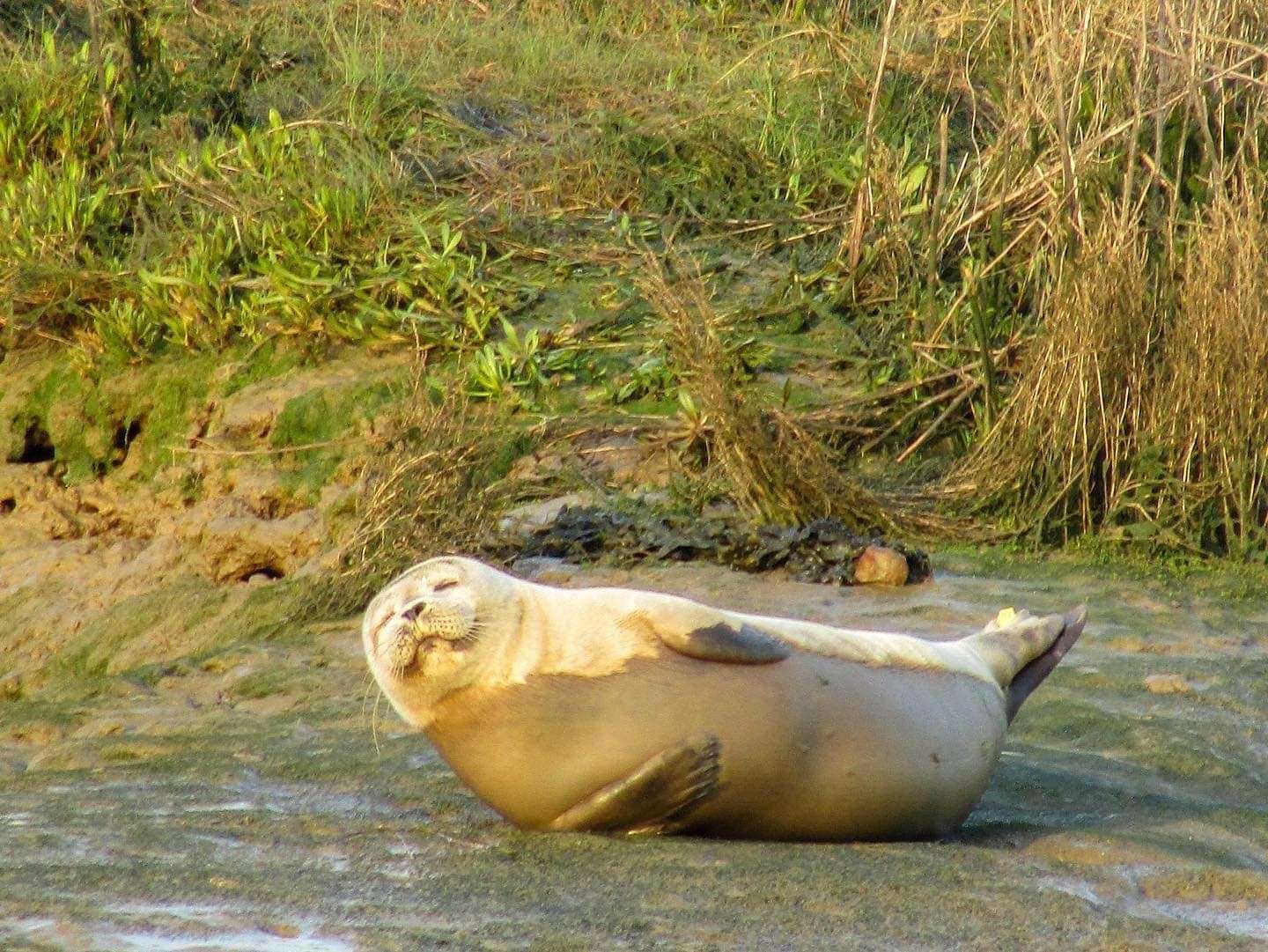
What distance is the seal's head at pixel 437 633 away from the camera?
361 centimetres

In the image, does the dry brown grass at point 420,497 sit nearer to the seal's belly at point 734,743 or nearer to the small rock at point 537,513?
the small rock at point 537,513

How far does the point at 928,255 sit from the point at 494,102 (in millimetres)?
3356

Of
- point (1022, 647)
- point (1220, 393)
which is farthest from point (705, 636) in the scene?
point (1220, 393)

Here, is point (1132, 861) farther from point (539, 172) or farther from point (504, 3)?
point (504, 3)

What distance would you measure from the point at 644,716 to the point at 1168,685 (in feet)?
6.99

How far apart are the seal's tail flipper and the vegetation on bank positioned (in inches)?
86.1

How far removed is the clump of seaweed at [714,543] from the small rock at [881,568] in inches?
1.2

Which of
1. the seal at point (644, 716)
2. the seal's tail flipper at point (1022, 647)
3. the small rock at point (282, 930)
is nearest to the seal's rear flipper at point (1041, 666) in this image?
the seal's tail flipper at point (1022, 647)

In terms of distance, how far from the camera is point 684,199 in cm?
917

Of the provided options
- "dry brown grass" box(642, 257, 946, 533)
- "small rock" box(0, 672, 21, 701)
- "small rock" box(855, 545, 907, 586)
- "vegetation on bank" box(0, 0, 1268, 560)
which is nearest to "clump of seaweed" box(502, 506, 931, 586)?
"small rock" box(855, 545, 907, 586)

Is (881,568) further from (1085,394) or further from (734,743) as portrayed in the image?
(734,743)

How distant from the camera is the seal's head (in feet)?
11.8

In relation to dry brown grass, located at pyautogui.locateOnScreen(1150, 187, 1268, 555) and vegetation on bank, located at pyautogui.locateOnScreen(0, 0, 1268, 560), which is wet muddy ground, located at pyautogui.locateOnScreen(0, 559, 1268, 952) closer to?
dry brown grass, located at pyautogui.locateOnScreen(1150, 187, 1268, 555)

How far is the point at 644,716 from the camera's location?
357cm
